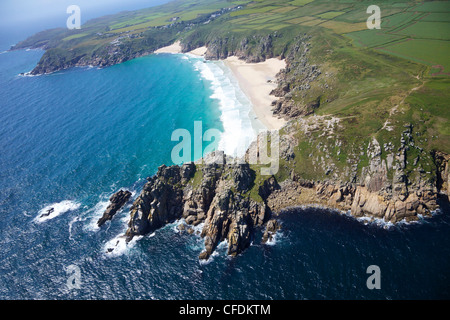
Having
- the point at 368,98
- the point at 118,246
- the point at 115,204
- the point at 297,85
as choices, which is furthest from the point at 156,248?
the point at 297,85

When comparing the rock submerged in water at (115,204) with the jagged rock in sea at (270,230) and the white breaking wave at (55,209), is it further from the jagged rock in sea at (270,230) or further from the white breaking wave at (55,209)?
the jagged rock in sea at (270,230)

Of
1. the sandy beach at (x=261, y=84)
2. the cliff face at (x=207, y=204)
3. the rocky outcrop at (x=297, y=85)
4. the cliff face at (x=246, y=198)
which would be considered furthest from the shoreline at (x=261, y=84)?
the cliff face at (x=207, y=204)

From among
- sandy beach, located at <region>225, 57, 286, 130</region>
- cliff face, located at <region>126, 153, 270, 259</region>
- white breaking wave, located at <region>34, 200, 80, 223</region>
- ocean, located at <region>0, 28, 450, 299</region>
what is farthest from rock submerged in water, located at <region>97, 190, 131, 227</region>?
sandy beach, located at <region>225, 57, 286, 130</region>

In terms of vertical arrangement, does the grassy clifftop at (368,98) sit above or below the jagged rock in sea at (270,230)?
above

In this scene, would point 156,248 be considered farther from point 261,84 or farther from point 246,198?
point 261,84

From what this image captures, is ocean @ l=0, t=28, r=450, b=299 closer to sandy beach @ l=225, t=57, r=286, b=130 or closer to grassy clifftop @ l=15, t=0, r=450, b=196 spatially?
sandy beach @ l=225, t=57, r=286, b=130

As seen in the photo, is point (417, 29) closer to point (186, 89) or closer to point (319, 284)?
point (186, 89)

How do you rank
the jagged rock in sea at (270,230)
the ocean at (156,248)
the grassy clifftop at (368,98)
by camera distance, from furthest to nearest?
the grassy clifftop at (368,98) < the jagged rock in sea at (270,230) < the ocean at (156,248)
